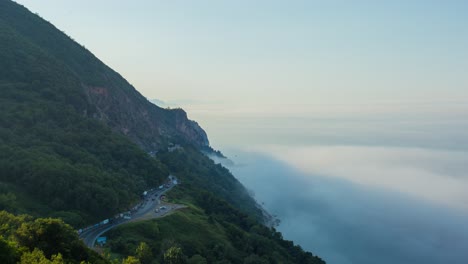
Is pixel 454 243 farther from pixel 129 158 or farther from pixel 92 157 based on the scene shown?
Result: pixel 92 157

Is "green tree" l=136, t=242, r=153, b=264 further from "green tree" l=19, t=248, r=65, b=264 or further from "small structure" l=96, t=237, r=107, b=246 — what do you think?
"green tree" l=19, t=248, r=65, b=264

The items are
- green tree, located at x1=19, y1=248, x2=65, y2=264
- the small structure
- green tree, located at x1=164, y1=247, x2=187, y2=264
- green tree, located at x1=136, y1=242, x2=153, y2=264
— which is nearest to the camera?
green tree, located at x1=19, y1=248, x2=65, y2=264

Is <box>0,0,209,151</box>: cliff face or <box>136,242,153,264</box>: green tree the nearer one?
<box>136,242,153,264</box>: green tree

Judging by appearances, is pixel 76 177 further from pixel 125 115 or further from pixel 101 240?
pixel 125 115

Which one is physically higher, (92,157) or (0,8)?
(0,8)

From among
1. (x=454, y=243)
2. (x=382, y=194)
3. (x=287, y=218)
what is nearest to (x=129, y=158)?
(x=287, y=218)

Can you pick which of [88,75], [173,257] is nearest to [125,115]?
[88,75]

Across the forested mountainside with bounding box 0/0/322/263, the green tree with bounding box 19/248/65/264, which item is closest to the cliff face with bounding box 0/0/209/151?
the forested mountainside with bounding box 0/0/322/263
